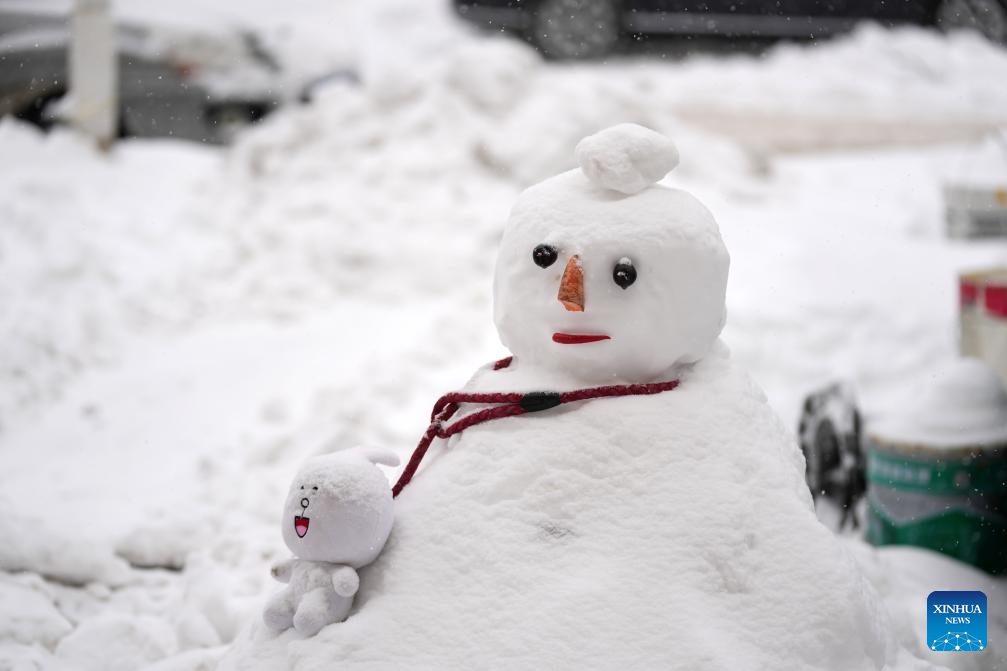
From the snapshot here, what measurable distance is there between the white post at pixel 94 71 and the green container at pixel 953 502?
5.13 m

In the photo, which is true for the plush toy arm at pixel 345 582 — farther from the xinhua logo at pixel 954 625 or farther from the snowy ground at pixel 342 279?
the xinhua logo at pixel 954 625

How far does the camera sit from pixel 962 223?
4.19 m

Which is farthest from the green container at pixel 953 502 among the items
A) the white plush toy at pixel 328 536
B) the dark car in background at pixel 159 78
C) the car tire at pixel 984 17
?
the dark car in background at pixel 159 78

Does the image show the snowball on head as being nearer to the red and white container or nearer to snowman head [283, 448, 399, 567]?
snowman head [283, 448, 399, 567]

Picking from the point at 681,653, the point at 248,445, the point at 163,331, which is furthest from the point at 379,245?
the point at 681,653

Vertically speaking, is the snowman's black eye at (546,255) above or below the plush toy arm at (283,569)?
above

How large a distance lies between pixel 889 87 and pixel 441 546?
6.84 m

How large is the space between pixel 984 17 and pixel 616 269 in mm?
3146

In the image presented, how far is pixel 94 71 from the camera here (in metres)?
5.66

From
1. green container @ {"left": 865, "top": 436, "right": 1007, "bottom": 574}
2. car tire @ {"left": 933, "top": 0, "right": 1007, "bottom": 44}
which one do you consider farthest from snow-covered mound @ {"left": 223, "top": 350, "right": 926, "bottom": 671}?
car tire @ {"left": 933, "top": 0, "right": 1007, "bottom": 44}

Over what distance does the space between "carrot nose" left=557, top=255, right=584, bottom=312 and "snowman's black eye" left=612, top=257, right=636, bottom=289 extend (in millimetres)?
58

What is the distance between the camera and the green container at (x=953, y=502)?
2.51 m

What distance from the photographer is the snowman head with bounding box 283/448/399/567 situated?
1.44 meters

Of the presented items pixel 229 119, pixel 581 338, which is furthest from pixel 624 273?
pixel 229 119
